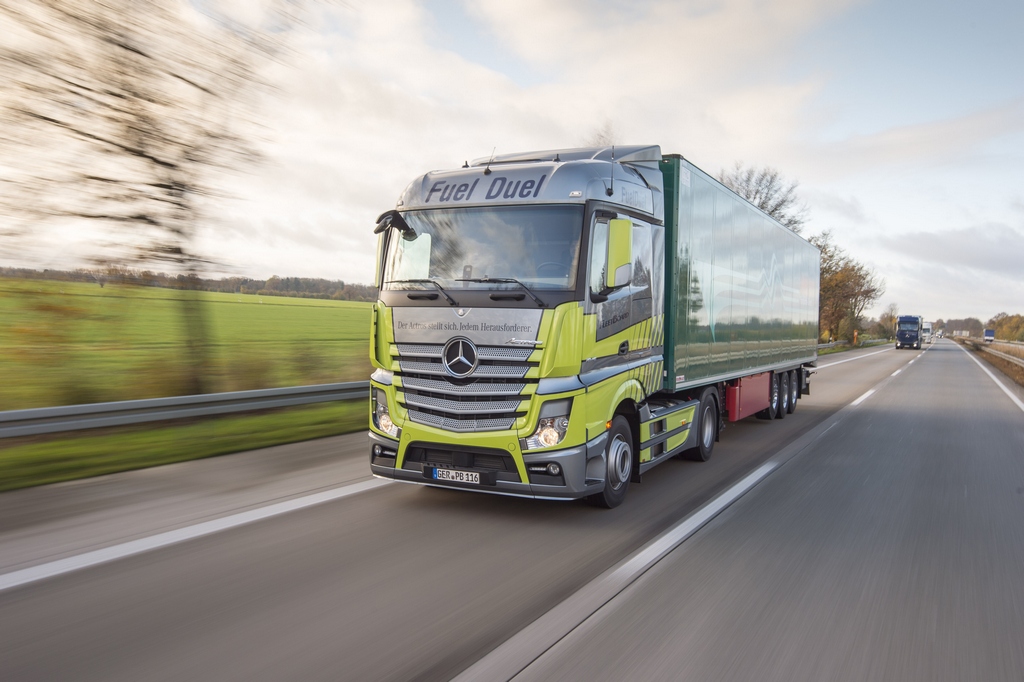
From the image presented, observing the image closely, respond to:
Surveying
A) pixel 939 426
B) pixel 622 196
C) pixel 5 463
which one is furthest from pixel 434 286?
pixel 939 426

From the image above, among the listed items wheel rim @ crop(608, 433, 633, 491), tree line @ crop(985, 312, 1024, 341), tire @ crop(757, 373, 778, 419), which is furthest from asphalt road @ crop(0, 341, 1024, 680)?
tree line @ crop(985, 312, 1024, 341)

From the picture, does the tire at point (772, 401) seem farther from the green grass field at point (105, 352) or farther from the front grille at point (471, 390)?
the front grille at point (471, 390)

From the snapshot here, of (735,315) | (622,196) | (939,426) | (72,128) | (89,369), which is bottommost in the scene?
(939,426)

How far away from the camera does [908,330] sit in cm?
6412

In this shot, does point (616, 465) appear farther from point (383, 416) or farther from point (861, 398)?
point (861, 398)

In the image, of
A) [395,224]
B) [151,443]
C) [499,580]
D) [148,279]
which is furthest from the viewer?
[148,279]

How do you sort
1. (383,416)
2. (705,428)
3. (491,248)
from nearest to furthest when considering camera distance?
(491,248)
(383,416)
(705,428)

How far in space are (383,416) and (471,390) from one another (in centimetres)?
96

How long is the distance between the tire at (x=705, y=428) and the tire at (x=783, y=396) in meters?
4.36

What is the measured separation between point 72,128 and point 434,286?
19.3 feet

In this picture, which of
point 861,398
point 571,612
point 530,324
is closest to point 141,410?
point 530,324

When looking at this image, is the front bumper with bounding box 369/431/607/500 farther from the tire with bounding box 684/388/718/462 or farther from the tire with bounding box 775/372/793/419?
the tire with bounding box 775/372/793/419

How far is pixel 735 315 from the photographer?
→ 10016mm

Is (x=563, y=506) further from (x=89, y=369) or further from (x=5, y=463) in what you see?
(x=89, y=369)
